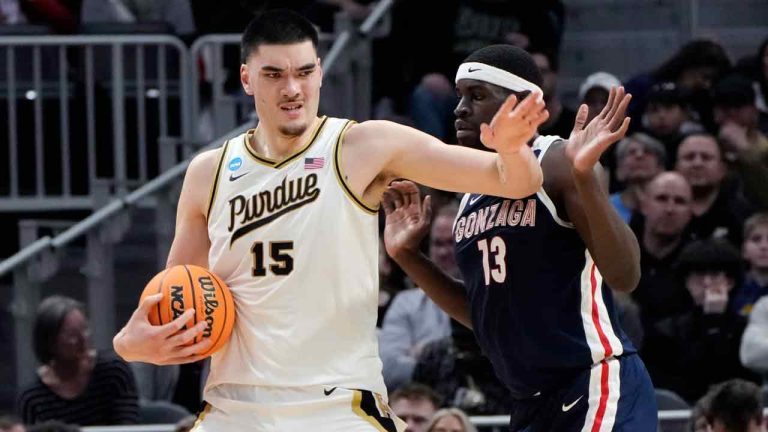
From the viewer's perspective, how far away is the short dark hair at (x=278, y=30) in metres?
5.67

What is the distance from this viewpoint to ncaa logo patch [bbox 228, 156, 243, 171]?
5.79 meters

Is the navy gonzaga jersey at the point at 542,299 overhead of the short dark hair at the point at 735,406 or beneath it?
overhead

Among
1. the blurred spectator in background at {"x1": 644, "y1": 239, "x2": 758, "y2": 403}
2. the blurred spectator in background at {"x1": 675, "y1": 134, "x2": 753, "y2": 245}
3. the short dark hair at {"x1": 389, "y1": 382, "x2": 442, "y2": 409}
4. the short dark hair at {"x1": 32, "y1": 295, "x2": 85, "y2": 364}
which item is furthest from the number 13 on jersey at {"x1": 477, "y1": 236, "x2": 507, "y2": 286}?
the blurred spectator in background at {"x1": 675, "y1": 134, "x2": 753, "y2": 245}

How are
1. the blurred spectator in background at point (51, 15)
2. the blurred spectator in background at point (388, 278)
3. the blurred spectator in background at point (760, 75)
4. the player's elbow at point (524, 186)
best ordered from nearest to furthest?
the player's elbow at point (524, 186) → the blurred spectator in background at point (388, 278) → the blurred spectator in background at point (760, 75) → the blurred spectator in background at point (51, 15)

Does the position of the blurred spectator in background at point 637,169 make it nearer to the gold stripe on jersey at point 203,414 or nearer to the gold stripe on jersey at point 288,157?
the gold stripe on jersey at point 288,157

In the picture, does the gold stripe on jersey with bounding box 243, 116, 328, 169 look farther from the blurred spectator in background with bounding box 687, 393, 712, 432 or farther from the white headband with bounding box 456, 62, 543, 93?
the blurred spectator in background with bounding box 687, 393, 712, 432

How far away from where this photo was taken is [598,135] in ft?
18.1

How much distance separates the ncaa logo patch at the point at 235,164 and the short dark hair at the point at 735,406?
2.99 meters

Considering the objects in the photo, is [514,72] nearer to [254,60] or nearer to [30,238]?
[254,60]

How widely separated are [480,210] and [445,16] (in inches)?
260

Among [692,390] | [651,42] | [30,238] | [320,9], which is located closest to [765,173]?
[692,390]

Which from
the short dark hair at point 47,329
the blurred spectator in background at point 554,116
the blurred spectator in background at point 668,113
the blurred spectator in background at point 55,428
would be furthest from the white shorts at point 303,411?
the blurred spectator in background at point 668,113

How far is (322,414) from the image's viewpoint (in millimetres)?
5480

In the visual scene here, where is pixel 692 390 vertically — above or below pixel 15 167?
below
